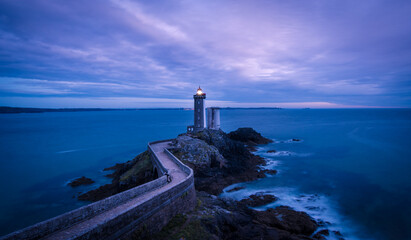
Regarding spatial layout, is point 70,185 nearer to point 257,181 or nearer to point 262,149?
point 257,181

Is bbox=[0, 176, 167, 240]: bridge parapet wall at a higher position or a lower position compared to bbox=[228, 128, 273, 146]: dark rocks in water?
higher

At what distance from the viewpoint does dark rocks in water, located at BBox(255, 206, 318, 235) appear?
12.7 m

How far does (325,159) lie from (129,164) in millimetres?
27835

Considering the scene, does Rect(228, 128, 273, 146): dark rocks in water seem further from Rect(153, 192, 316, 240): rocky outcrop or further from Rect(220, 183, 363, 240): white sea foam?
Rect(153, 192, 316, 240): rocky outcrop

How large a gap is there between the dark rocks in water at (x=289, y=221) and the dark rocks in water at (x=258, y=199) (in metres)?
1.94

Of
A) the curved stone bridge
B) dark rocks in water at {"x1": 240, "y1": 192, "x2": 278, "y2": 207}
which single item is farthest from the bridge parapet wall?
dark rocks in water at {"x1": 240, "y1": 192, "x2": 278, "y2": 207}

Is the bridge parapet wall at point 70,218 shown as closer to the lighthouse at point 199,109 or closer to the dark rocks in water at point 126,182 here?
the dark rocks in water at point 126,182

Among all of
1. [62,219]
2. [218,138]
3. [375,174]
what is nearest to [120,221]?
[62,219]

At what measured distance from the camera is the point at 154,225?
9453 mm

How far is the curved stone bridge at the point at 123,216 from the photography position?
688 centimetres

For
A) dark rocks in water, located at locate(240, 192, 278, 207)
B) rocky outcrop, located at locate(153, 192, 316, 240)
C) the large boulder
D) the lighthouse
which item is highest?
the lighthouse

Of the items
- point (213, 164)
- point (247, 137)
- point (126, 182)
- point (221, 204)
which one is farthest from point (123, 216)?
point (247, 137)

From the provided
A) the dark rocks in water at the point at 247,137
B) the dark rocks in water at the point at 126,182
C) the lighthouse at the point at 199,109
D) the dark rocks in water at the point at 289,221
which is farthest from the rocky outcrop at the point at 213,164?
the dark rocks in water at the point at 247,137

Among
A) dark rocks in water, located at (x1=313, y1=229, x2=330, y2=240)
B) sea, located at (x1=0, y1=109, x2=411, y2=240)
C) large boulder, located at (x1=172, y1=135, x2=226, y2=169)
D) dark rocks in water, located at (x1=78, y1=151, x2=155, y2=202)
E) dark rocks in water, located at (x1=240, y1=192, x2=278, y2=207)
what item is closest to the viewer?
dark rocks in water, located at (x1=313, y1=229, x2=330, y2=240)
